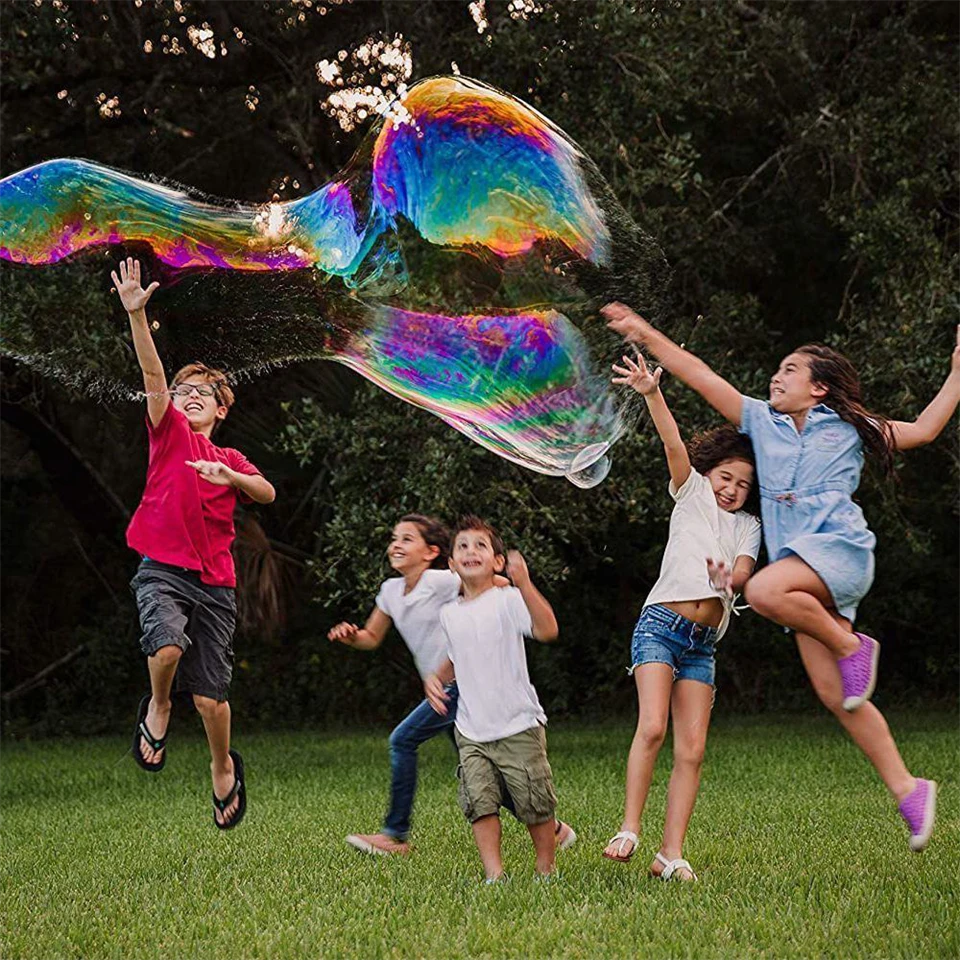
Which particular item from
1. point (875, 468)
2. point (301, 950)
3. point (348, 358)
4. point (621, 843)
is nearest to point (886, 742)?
point (621, 843)

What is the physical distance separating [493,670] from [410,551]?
36.6 inches

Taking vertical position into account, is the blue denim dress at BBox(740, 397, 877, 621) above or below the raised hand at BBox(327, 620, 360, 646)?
above

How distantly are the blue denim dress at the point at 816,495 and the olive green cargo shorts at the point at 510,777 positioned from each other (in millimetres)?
1099

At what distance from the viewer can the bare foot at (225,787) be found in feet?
19.4

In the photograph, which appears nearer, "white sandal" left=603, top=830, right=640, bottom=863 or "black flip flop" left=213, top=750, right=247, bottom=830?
"white sandal" left=603, top=830, right=640, bottom=863

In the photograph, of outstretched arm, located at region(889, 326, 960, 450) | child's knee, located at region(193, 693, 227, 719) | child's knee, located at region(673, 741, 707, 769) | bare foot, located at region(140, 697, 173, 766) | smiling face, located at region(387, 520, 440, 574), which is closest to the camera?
outstretched arm, located at region(889, 326, 960, 450)

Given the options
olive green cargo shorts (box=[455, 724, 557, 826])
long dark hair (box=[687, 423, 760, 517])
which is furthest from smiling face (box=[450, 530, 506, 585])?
long dark hair (box=[687, 423, 760, 517])

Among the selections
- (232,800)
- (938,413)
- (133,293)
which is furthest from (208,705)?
(938,413)

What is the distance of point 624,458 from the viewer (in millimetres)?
10266

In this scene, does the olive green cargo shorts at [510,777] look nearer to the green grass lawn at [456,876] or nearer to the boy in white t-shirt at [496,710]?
the boy in white t-shirt at [496,710]

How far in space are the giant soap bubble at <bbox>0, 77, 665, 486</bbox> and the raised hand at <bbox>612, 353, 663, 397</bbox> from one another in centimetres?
24

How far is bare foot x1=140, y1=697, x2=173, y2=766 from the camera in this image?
18.3 ft

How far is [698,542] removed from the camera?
521cm

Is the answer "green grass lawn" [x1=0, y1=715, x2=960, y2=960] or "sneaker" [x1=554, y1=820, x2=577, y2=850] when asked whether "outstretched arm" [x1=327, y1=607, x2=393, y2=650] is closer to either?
"green grass lawn" [x1=0, y1=715, x2=960, y2=960]
